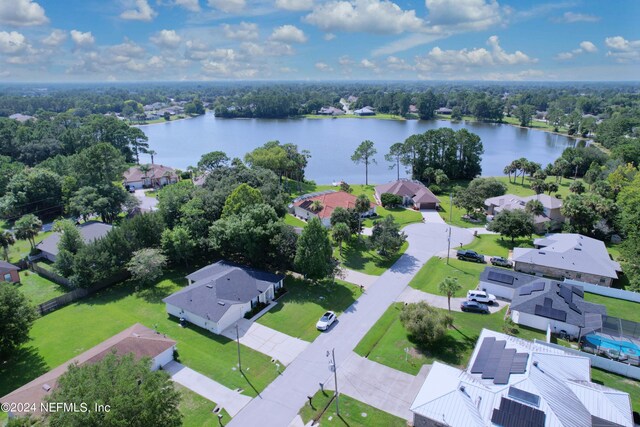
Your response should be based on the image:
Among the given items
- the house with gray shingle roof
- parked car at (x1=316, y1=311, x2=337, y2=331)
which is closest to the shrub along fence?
the house with gray shingle roof

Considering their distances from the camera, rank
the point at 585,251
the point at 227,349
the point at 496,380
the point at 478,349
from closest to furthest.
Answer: the point at 496,380 → the point at 478,349 → the point at 227,349 → the point at 585,251

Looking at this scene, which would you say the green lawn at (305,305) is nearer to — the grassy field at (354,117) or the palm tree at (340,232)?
the palm tree at (340,232)

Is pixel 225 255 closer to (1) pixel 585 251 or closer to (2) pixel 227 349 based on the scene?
(2) pixel 227 349

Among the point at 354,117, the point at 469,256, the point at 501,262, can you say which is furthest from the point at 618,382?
the point at 354,117

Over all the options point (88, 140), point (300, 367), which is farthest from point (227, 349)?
point (88, 140)

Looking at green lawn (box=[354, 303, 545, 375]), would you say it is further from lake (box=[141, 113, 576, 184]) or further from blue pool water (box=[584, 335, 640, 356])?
lake (box=[141, 113, 576, 184])
